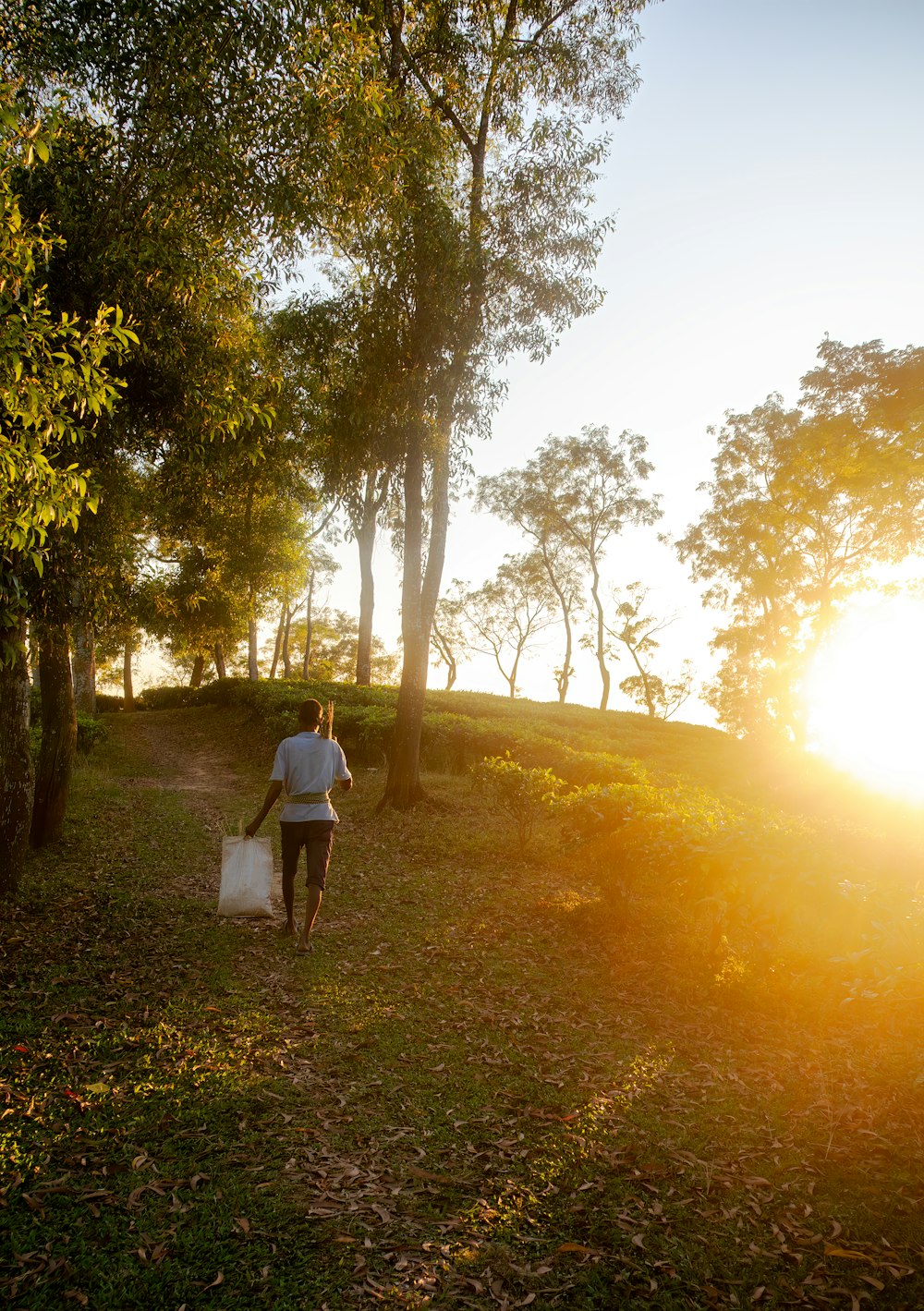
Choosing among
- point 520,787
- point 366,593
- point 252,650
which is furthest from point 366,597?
point 520,787

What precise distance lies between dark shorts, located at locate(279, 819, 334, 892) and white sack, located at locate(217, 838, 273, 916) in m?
0.25

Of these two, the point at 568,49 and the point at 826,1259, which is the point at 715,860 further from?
the point at 568,49

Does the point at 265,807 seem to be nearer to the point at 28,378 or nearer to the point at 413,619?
the point at 28,378

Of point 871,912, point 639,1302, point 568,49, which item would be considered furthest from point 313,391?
point 639,1302

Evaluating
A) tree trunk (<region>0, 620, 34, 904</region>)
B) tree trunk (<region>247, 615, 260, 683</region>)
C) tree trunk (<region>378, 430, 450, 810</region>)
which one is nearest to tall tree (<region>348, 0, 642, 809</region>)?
tree trunk (<region>378, 430, 450, 810</region>)

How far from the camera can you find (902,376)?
59.1ft

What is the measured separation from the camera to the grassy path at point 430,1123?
3348 millimetres

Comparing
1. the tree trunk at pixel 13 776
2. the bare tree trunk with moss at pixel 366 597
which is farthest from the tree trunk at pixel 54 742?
the bare tree trunk with moss at pixel 366 597

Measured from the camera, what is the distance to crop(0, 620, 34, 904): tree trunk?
804 centimetres

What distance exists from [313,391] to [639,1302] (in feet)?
45.9

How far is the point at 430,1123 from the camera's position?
469 centimetres

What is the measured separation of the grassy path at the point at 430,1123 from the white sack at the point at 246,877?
1.83 ft

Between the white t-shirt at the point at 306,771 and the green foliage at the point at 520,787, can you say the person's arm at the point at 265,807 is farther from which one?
the green foliage at the point at 520,787

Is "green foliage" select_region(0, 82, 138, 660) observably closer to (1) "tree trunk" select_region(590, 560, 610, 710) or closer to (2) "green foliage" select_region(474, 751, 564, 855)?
(2) "green foliage" select_region(474, 751, 564, 855)
